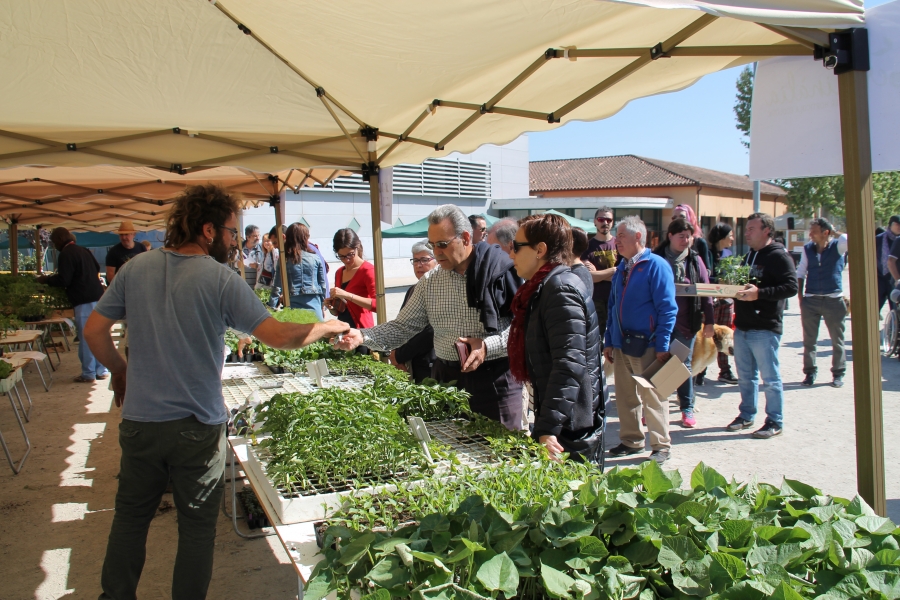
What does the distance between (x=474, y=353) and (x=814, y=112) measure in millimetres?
1652

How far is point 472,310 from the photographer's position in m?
3.32

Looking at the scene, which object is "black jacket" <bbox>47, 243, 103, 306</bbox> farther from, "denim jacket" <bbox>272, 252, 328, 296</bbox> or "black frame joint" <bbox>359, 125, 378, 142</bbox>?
"black frame joint" <bbox>359, 125, 378, 142</bbox>

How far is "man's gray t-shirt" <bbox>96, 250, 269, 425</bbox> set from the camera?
7.50 feet

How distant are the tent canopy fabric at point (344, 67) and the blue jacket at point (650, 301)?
1.44 m

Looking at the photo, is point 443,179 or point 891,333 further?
point 443,179

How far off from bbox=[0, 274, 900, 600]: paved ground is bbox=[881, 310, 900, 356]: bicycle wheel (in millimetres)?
1163

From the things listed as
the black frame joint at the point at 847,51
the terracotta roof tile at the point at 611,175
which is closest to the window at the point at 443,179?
the black frame joint at the point at 847,51

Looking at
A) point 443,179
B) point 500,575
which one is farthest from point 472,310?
point 443,179

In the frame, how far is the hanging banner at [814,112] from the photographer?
1630 millimetres

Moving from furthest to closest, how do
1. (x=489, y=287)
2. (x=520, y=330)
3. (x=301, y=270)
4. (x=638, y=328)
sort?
(x=301, y=270) → (x=638, y=328) → (x=489, y=287) → (x=520, y=330)

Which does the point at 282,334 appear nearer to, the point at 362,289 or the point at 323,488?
the point at 323,488

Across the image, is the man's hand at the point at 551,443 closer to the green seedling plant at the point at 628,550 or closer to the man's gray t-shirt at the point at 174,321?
the green seedling plant at the point at 628,550

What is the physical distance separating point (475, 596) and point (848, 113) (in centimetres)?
154

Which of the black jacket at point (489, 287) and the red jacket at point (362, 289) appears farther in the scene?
the red jacket at point (362, 289)
